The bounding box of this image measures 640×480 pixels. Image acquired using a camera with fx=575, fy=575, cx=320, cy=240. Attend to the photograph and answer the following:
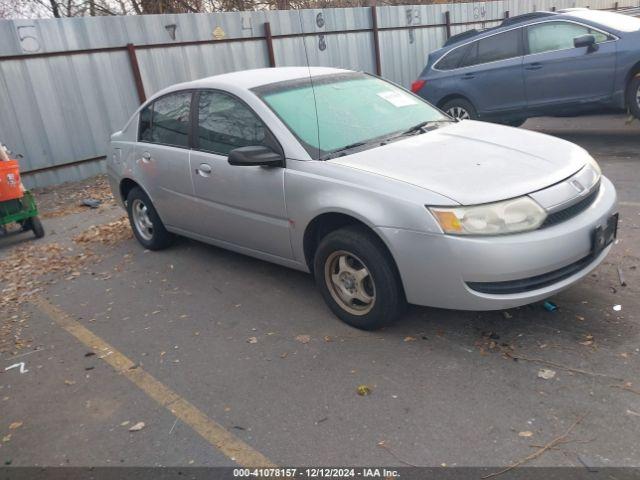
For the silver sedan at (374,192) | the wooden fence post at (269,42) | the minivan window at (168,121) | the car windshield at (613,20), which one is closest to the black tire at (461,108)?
the car windshield at (613,20)

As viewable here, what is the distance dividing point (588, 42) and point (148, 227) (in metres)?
6.29

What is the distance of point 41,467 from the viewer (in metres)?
2.84

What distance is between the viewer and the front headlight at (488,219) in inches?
124

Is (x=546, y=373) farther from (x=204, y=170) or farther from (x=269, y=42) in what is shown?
(x=269, y=42)

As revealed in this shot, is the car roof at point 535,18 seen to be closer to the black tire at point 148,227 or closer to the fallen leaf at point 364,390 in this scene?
the black tire at point 148,227

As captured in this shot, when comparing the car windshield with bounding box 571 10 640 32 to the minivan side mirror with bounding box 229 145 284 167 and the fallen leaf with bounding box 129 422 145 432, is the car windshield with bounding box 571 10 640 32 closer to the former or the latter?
the minivan side mirror with bounding box 229 145 284 167

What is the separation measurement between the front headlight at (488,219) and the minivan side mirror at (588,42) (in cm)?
583

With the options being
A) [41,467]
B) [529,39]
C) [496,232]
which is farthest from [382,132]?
[529,39]

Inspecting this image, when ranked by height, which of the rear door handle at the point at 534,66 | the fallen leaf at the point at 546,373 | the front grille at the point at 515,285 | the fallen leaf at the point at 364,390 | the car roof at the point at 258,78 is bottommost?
the fallen leaf at the point at 546,373

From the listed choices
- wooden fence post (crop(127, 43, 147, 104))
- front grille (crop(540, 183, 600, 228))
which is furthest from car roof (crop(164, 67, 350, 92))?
wooden fence post (crop(127, 43, 147, 104))

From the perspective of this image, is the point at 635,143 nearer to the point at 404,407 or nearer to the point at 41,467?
the point at 404,407

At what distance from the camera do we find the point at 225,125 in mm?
4613

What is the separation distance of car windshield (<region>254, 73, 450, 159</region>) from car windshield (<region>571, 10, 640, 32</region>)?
4638 mm

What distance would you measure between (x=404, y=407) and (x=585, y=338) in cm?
123
